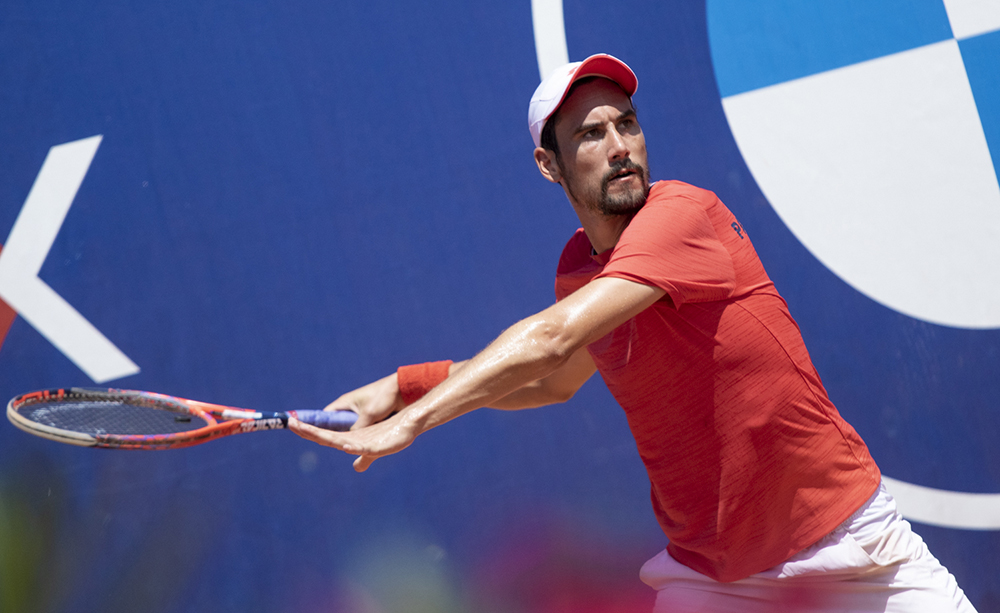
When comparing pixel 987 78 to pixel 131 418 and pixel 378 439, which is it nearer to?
pixel 378 439

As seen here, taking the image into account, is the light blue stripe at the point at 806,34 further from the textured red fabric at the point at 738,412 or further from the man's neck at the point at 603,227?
the textured red fabric at the point at 738,412

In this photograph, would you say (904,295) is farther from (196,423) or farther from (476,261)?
(196,423)

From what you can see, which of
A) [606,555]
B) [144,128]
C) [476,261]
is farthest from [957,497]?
[144,128]

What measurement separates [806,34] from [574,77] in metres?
1.40

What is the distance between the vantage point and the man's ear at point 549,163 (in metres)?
2.12

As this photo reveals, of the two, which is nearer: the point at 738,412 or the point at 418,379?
the point at 738,412

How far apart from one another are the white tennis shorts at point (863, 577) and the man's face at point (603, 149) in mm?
894

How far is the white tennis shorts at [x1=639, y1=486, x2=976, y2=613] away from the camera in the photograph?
175cm

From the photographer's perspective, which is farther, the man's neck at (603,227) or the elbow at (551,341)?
the man's neck at (603,227)

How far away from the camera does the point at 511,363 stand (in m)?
1.49

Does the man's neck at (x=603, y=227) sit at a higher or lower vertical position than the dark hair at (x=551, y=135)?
lower

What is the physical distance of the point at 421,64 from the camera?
2861 millimetres

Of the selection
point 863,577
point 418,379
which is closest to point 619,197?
point 418,379

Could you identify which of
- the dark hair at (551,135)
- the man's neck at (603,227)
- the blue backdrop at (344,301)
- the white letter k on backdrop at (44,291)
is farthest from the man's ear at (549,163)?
the white letter k on backdrop at (44,291)
